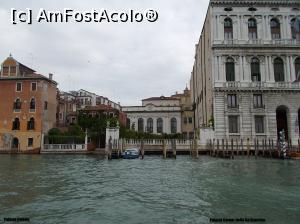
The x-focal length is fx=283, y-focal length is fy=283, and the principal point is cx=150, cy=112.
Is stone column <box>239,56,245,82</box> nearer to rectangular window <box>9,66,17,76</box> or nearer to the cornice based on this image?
the cornice

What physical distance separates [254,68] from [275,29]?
4.14 metres

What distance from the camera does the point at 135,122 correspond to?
4331 centimetres

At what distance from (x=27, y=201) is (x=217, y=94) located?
1924cm

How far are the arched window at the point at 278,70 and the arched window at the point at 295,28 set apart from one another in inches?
104

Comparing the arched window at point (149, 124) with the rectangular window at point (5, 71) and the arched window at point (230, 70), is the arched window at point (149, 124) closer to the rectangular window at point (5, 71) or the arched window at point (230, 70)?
the arched window at point (230, 70)

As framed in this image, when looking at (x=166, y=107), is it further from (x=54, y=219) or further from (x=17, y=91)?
(x=54, y=219)

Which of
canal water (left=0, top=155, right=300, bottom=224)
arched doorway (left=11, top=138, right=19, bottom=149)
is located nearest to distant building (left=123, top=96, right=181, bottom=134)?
arched doorway (left=11, top=138, right=19, bottom=149)

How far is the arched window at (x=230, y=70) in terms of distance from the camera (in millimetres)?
24312

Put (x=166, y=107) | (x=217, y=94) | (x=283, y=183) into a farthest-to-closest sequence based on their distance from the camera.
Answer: (x=166, y=107) → (x=217, y=94) → (x=283, y=183)

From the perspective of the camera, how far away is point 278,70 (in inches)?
963

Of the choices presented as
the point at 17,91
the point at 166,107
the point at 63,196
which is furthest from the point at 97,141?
the point at 63,196

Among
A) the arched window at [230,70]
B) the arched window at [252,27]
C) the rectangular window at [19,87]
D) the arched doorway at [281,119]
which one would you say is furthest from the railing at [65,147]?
the arched window at [252,27]

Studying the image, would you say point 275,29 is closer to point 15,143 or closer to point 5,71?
point 5,71

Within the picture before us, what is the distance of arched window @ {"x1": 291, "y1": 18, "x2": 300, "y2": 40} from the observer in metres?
24.6
